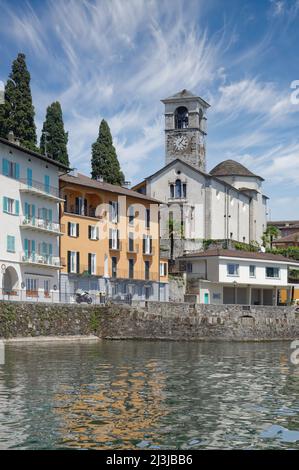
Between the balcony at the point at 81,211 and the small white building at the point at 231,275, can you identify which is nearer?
the balcony at the point at 81,211

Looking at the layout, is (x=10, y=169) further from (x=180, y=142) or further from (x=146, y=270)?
(x=180, y=142)

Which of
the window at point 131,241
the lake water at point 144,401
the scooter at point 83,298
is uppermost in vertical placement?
the window at point 131,241

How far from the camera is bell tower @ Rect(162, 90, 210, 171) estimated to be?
10594cm

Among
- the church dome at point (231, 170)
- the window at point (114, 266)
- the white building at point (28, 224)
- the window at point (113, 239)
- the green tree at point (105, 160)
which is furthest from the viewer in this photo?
the church dome at point (231, 170)

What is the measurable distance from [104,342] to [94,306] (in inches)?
155

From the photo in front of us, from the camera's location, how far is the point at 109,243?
7050 cm

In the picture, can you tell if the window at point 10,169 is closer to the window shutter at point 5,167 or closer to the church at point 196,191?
the window shutter at point 5,167

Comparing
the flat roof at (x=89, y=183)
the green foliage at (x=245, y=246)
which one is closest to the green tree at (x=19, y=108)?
the flat roof at (x=89, y=183)

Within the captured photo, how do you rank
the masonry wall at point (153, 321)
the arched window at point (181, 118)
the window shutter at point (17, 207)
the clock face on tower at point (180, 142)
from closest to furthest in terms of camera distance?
the masonry wall at point (153, 321)
the window shutter at point (17, 207)
the clock face on tower at point (180, 142)
the arched window at point (181, 118)

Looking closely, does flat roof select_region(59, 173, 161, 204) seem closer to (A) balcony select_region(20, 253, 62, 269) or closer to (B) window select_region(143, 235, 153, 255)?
(B) window select_region(143, 235, 153, 255)

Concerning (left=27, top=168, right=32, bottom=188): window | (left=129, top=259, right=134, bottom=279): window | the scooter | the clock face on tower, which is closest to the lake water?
the scooter

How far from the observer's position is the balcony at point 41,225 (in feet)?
193

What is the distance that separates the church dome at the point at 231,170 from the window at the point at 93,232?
147ft
